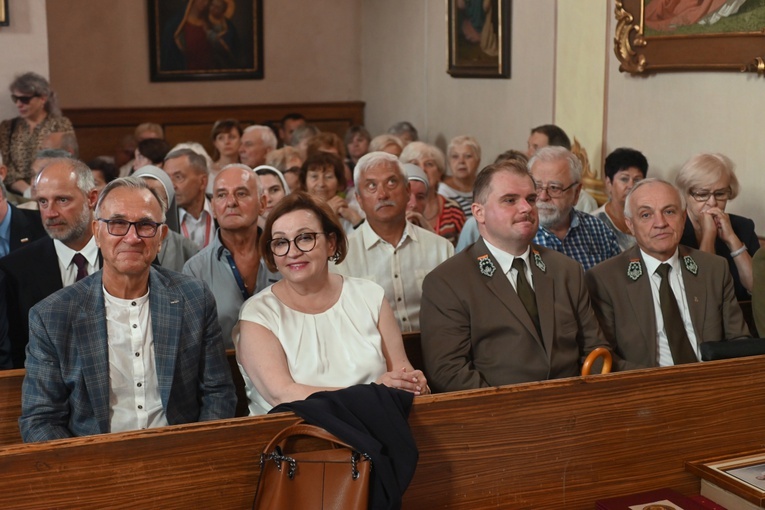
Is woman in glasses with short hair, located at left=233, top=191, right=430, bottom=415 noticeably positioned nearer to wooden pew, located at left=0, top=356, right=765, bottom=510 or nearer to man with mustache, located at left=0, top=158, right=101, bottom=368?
wooden pew, located at left=0, top=356, right=765, bottom=510

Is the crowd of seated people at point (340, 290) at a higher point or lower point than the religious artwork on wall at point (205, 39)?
lower

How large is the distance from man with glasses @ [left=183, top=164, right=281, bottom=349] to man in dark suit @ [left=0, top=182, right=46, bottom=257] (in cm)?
90

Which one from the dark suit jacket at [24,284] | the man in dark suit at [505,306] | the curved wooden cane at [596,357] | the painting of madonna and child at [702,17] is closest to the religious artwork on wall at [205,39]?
the painting of madonna and child at [702,17]

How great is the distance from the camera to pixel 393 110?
11.2 meters

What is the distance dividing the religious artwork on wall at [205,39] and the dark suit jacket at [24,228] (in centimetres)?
677

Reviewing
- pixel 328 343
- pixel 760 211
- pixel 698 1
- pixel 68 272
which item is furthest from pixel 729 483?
pixel 698 1

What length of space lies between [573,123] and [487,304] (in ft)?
13.8

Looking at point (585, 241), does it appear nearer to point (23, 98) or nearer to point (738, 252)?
point (738, 252)

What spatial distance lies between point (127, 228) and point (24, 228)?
172cm

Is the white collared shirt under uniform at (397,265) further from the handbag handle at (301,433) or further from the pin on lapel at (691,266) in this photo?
the handbag handle at (301,433)

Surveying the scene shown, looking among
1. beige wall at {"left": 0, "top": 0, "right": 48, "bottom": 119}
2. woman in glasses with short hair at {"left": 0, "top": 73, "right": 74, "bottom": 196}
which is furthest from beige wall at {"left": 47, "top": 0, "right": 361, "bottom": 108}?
woman in glasses with short hair at {"left": 0, "top": 73, "right": 74, "bottom": 196}

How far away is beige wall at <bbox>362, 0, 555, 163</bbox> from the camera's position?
7980 millimetres

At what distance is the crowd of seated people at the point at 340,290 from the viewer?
2953 millimetres

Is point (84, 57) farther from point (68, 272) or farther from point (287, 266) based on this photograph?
point (287, 266)
